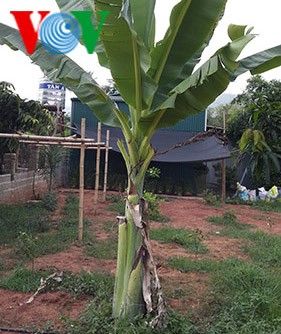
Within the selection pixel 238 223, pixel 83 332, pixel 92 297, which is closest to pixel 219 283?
pixel 92 297

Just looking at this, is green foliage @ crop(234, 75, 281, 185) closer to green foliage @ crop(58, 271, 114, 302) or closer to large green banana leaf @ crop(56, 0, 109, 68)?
large green banana leaf @ crop(56, 0, 109, 68)

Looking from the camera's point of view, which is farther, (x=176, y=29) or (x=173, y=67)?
(x=173, y=67)

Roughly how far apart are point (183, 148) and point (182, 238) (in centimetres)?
649

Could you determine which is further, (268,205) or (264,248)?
(268,205)

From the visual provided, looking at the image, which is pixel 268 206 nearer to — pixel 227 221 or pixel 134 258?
pixel 227 221

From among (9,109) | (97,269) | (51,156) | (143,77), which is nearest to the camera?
(143,77)

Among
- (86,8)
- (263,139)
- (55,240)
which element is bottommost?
(55,240)

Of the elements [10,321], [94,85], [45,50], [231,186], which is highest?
[45,50]

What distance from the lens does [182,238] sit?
5.79m

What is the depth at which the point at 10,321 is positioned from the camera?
9.82 ft

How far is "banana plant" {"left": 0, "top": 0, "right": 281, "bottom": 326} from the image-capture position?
7.93ft

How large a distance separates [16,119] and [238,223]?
4.63 meters

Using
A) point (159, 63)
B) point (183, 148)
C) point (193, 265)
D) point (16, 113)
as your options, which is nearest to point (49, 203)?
point (16, 113)

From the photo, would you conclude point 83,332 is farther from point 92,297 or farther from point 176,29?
point 176,29
